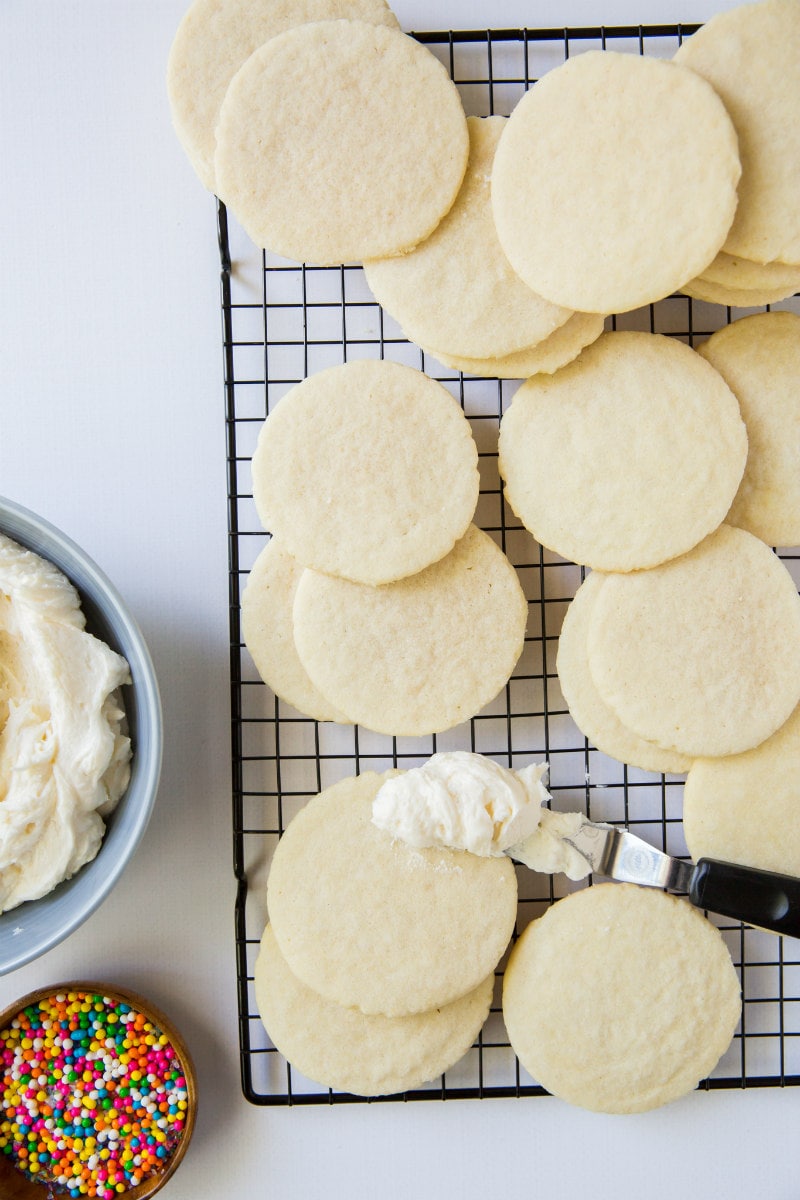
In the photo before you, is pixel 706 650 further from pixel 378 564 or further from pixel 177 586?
pixel 177 586

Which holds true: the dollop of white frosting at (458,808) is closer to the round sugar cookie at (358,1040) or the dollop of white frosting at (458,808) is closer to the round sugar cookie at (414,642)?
the round sugar cookie at (414,642)

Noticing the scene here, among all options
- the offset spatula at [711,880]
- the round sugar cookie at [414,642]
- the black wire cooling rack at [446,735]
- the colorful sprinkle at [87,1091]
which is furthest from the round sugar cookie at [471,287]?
the colorful sprinkle at [87,1091]

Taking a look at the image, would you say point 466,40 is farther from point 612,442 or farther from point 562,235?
point 612,442

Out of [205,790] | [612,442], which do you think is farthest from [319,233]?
[205,790]

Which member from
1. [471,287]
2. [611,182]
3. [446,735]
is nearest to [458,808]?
[446,735]

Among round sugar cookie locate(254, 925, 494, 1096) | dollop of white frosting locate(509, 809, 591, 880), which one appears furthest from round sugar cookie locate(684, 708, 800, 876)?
round sugar cookie locate(254, 925, 494, 1096)

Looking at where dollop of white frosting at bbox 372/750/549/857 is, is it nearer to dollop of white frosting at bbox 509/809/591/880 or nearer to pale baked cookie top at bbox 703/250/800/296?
dollop of white frosting at bbox 509/809/591/880
